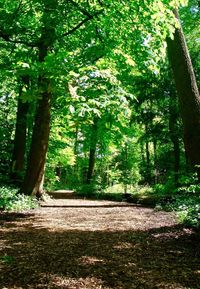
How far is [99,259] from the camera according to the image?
19.6 feet

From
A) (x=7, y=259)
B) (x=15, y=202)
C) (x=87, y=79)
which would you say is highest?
(x=87, y=79)

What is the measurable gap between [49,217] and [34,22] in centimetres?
681

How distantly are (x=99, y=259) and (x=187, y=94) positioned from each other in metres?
4.83

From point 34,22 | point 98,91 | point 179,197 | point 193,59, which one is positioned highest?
point 193,59

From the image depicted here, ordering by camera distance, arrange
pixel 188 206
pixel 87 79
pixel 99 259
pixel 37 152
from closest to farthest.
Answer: pixel 99 259
pixel 87 79
pixel 188 206
pixel 37 152

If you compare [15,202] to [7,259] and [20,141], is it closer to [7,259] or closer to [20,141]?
[7,259]

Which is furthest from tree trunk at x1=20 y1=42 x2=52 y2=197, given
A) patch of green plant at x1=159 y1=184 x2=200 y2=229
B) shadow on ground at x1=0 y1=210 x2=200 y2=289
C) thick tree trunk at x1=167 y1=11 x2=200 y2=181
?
thick tree trunk at x1=167 y1=11 x2=200 y2=181

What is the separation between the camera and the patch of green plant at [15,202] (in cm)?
1186

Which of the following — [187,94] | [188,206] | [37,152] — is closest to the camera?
[187,94]

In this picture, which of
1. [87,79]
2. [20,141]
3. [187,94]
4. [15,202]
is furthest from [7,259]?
[20,141]

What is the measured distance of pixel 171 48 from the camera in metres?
8.98

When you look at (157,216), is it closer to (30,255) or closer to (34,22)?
(30,255)

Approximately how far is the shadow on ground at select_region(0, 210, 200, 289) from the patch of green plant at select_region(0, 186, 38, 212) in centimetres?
329

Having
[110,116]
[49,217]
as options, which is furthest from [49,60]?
[49,217]
